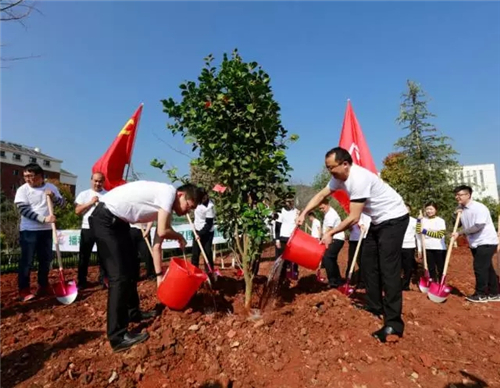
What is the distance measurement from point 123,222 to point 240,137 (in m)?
1.46

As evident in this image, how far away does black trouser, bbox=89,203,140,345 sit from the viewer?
2.66m

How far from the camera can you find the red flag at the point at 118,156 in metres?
5.09

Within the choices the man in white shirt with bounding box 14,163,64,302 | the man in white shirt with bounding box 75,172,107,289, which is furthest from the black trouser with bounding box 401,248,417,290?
the man in white shirt with bounding box 14,163,64,302

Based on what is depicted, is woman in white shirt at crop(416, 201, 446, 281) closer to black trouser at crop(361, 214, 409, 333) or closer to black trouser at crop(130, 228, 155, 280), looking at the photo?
black trouser at crop(361, 214, 409, 333)

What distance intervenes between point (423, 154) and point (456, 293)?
633cm

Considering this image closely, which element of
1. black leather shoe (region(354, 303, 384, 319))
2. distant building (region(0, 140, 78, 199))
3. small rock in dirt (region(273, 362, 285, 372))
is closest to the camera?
small rock in dirt (region(273, 362, 285, 372))

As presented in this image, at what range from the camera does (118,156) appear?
523cm

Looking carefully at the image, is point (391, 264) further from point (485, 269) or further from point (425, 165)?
point (425, 165)

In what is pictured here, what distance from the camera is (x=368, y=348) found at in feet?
9.00

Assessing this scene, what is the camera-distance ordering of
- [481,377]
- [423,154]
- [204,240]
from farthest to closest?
[423,154] < [204,240] < [481,377]

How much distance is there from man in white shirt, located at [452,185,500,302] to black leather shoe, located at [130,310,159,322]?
4362 millimetres

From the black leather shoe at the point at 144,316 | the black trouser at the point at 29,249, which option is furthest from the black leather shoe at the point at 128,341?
the black trouser at the point at 29,249

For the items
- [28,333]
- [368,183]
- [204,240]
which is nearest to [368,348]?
[368,183]

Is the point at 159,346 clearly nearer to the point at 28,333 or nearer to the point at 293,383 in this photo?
the point at 293,383
